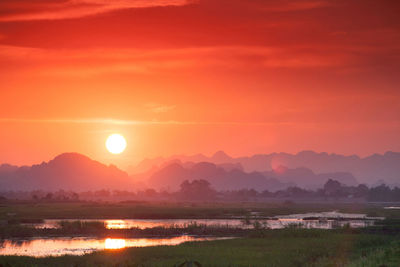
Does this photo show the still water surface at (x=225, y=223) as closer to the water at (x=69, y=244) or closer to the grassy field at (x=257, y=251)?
the grassy field at (x=257, y=251)

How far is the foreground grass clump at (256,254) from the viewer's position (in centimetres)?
4059

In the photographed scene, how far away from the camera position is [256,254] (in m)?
45.1

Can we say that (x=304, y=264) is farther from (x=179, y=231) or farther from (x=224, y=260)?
(x=179, y=231)

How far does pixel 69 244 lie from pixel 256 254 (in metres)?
20.7

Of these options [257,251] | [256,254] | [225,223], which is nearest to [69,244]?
[257,251]

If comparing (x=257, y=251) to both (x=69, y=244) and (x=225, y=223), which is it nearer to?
(x=69, y=244)

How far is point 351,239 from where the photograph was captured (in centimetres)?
5538

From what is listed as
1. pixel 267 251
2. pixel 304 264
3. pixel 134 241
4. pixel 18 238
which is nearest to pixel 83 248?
pixel 134 241

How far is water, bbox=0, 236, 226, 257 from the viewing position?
165 feet

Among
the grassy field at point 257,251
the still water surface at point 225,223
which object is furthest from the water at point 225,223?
the grassy field at point 257,251

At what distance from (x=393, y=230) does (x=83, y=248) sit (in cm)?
3695

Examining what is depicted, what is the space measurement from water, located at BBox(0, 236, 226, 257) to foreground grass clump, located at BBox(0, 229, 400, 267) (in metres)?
4.80

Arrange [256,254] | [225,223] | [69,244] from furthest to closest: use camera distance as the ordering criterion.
Answer: [225,223]
[69,244]
[256,254]

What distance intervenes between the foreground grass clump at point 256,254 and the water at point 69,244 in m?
4.80
